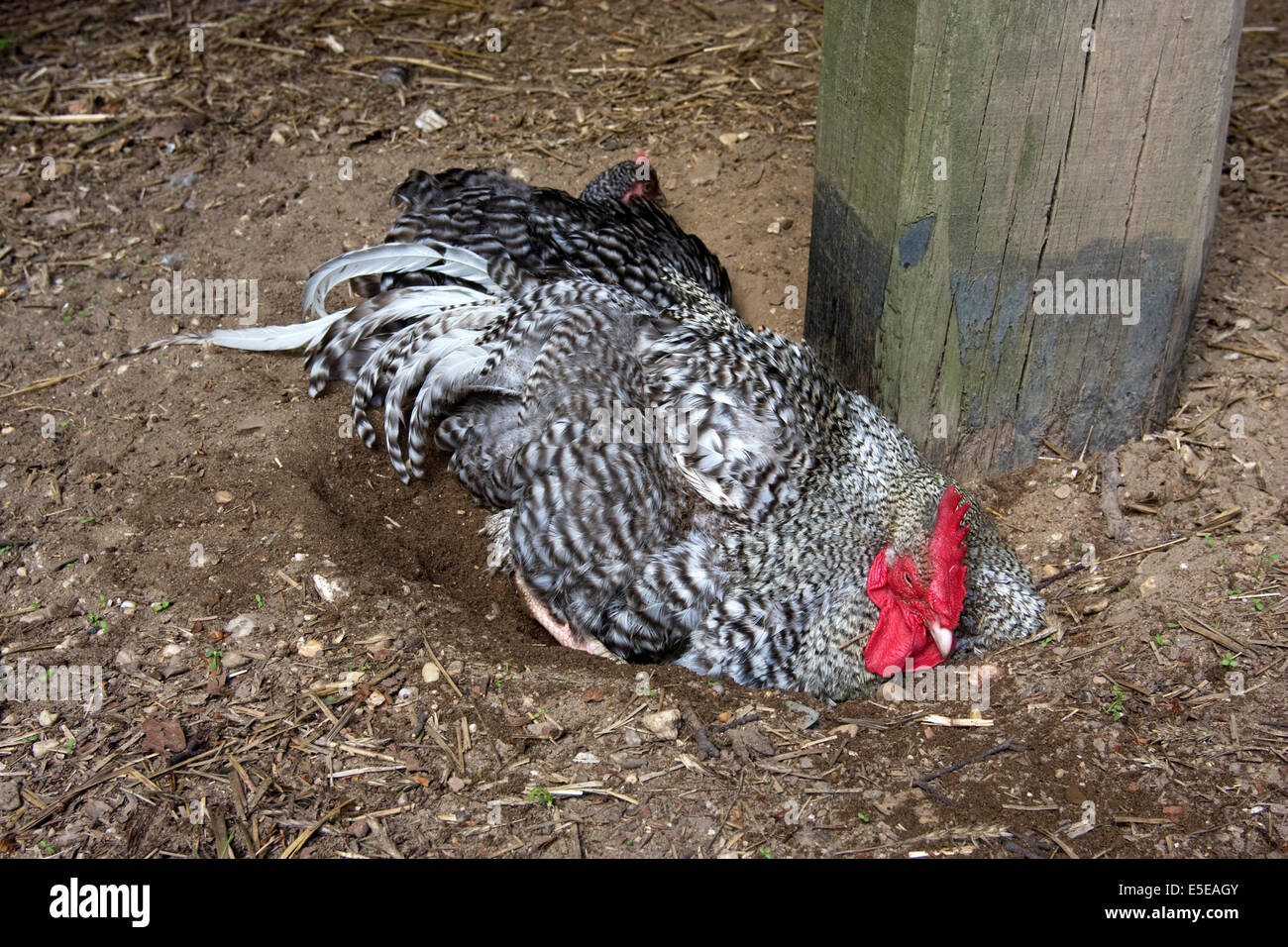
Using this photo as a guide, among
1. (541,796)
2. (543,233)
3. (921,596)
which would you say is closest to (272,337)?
(543,233)

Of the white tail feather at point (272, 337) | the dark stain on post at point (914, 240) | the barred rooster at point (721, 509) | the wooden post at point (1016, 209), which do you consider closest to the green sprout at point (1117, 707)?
the barred rooster at point (721, 509)

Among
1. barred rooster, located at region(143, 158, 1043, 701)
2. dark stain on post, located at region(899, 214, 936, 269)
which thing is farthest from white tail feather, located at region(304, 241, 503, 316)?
dark stain on post, located at region(899, 214, 936, 269)

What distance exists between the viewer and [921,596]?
3684 mm

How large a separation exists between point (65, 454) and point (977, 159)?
3.96 meters

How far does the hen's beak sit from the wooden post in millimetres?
1047

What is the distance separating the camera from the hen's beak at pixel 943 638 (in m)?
3.52

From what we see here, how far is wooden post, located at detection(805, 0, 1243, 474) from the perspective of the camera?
342cm

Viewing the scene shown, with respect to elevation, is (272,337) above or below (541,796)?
above

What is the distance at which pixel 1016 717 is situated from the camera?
337cm

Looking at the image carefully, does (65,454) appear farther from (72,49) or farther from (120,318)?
(72,49)

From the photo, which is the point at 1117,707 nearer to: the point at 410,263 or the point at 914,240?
the point at 914,240

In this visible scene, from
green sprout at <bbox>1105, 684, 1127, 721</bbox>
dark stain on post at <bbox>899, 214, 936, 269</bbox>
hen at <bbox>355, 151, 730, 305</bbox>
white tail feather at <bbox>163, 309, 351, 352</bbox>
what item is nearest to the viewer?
green sprout at <bbox>1105, 684, 1127, 721</bbox>

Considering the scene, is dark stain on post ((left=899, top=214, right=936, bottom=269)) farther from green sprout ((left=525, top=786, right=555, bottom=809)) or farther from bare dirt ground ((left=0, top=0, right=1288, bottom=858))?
green sprout ((left=525, top=786, right=555, bottom=809))

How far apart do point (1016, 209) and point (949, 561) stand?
4.35ft
